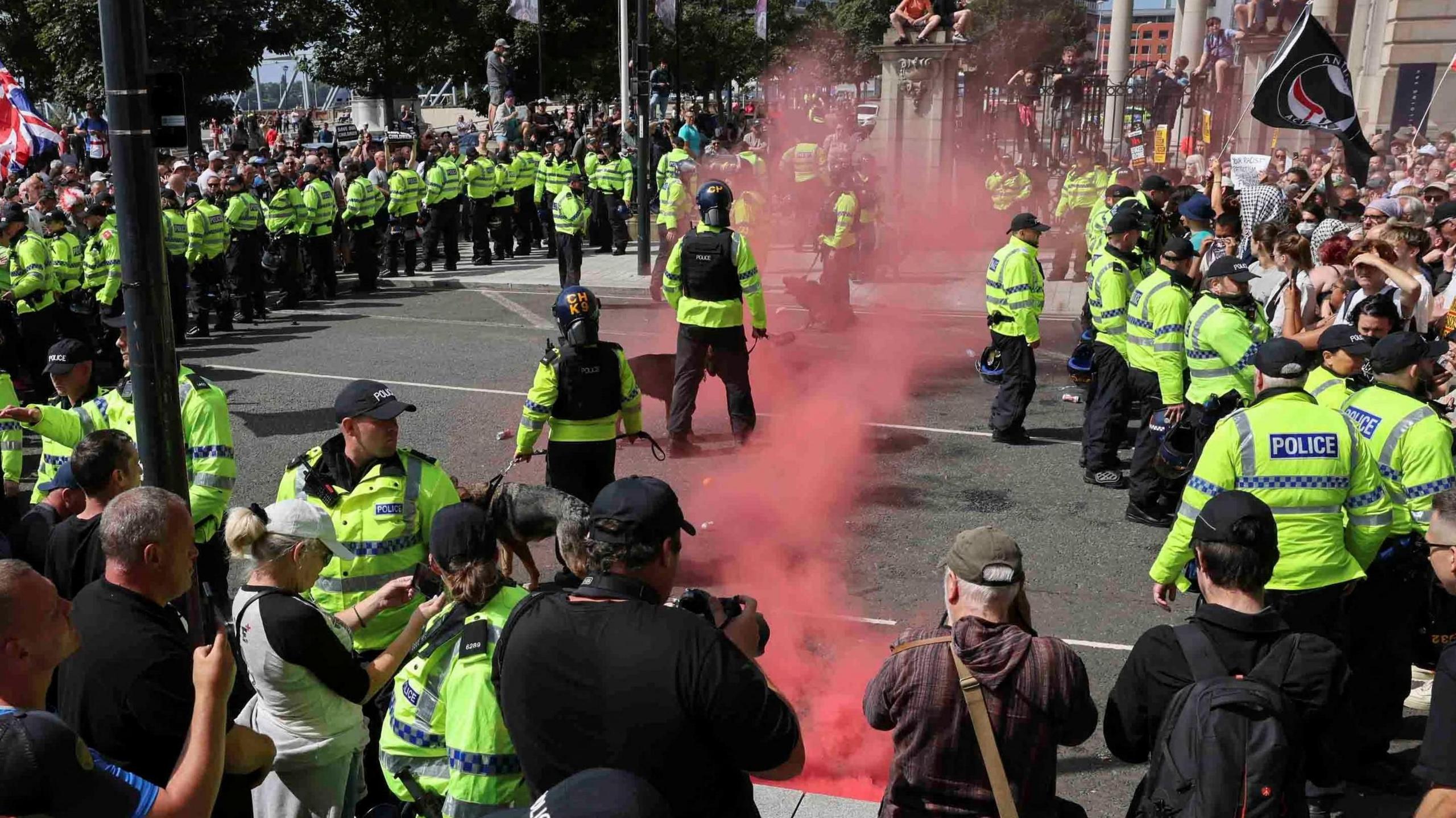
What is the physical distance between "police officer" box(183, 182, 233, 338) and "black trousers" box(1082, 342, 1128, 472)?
1053 cm

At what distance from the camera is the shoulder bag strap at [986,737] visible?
3396 mm

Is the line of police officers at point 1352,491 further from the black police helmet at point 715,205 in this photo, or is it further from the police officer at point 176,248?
the police officer at point 176,248

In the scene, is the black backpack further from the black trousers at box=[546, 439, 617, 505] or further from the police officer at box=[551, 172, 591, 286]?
the police officer at box=[551, 172, 591, 286]

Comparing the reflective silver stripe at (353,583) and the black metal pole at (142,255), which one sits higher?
the black metal pole at (142,255)

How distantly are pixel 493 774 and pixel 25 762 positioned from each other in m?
1.28

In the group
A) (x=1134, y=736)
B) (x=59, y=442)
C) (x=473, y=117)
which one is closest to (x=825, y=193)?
(x=59, y=442)

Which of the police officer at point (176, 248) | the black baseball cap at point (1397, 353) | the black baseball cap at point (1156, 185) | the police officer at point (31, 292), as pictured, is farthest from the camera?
the police officer at point (176, 248)

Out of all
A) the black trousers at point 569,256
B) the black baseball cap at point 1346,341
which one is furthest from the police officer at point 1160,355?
the black trousers at point 569,256

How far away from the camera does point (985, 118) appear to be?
78.7 ft

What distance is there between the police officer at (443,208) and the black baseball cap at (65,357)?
1308cm

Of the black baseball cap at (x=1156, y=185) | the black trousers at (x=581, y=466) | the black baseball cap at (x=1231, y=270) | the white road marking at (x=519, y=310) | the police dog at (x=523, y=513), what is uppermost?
Result: the black baseball cap at (x=1156, y=185)

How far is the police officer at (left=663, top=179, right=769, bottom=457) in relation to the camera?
10195 millimetres

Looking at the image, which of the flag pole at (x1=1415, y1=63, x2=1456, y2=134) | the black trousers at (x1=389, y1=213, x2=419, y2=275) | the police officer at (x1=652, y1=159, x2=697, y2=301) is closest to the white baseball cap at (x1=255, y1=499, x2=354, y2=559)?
the police officer at (x1=652, y1=159, x2=697, y2=301)

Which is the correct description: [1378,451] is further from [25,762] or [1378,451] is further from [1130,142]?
[1130,142]
